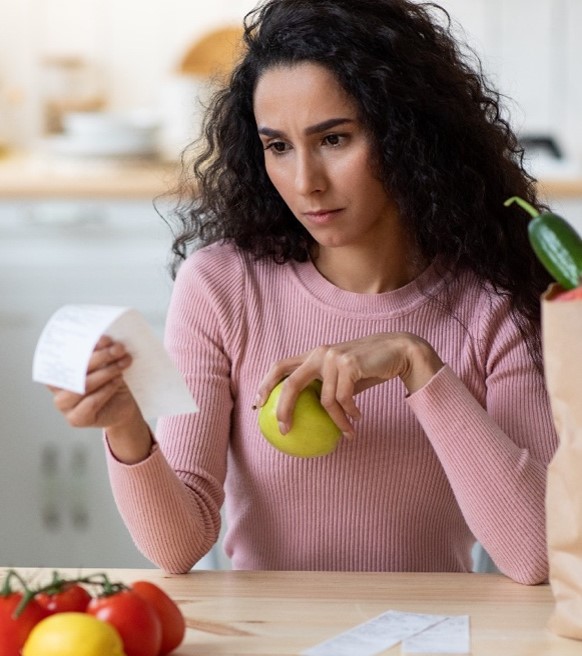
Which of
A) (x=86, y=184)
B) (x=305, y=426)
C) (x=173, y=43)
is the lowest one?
(x=305, y=426)

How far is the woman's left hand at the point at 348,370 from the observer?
1.34 metres

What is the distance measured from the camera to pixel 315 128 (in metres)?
1.47

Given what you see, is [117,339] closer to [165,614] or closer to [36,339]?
[165,614]

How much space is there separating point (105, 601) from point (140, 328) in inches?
10.6

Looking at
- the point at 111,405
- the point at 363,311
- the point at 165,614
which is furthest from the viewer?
the point at 363,311

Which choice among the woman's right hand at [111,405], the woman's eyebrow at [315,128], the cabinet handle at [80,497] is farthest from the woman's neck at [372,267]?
the cabinet handle at [80,497]

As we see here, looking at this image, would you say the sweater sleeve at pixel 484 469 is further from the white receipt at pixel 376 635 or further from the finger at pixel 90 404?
the finger at pixel 90 404

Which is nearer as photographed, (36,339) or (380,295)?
(380,295)

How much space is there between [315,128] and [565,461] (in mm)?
576

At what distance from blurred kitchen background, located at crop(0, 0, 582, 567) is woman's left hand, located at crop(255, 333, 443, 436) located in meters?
1.53

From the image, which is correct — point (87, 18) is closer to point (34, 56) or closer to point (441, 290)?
point (34, 56)

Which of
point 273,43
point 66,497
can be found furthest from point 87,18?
point 273,43

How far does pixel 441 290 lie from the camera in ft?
5.39

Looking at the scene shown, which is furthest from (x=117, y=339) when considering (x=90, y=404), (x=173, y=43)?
(x=173, y=43)
